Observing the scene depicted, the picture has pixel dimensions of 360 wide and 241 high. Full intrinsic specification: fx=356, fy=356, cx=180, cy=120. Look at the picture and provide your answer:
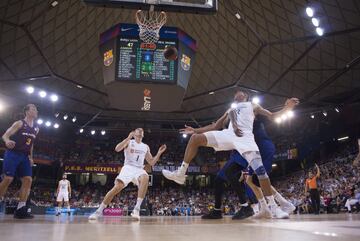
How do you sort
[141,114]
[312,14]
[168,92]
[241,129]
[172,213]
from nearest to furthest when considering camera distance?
[241,129]
[168,92]
[312,14]
[172,213]
[141,114]

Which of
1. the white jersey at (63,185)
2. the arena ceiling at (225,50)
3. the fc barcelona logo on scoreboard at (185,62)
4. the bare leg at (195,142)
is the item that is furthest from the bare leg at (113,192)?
the arena ceiling at (225,50)

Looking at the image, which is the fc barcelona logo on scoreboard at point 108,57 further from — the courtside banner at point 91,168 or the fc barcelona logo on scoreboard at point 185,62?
the courtside banner at point 91,168

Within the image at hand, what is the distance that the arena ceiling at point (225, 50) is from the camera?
2103 centimetres

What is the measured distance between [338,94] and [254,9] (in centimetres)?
1009

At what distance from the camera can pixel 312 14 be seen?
1972 cm

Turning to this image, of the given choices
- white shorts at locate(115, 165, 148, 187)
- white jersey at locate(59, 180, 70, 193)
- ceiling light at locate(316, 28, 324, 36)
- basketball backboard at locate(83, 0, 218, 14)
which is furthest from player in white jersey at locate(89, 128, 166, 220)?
ceiling light at locate(316, 28, 324, 36)

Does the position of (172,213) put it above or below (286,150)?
below

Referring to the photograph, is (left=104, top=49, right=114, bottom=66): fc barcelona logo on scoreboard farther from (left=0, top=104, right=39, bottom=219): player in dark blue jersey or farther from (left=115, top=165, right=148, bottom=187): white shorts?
(left=115, top=165, right=148, bottom=187): white shorts

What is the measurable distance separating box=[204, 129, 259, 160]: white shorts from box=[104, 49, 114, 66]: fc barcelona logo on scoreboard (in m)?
10.5

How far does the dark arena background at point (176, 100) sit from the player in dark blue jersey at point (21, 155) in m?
0.03

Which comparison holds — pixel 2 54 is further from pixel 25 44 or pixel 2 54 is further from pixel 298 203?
pixel 298 203

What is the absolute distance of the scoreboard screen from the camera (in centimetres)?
1535

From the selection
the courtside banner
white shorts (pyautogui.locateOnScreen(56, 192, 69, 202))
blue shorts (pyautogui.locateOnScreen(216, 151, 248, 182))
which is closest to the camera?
blue shorts (pyautogui.locateOnScreen(216, 151, 248, 182))

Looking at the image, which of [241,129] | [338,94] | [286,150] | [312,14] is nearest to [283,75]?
[338,94]
